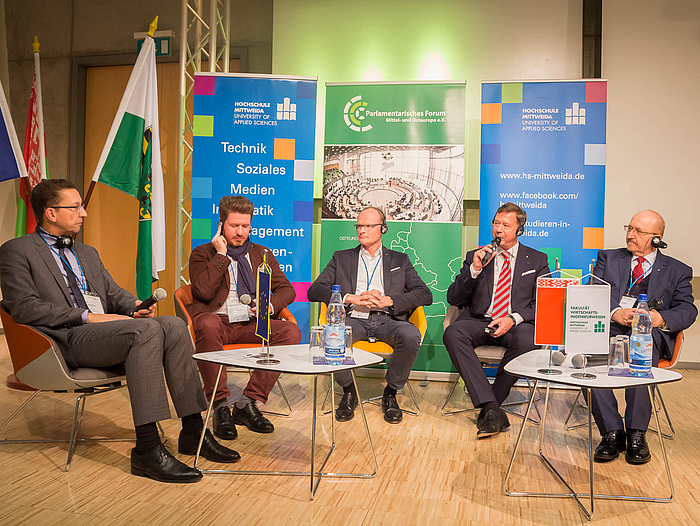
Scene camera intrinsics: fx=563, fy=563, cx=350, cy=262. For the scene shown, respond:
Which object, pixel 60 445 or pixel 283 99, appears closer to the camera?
pixel 60 445

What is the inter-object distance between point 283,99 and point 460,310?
2205mm

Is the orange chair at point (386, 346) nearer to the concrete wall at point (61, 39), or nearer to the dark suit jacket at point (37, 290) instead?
the dark suit jacket at point (37, 290)

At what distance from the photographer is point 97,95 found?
21.0ft

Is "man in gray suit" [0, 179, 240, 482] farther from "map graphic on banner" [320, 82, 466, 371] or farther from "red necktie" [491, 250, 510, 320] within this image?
"map graphic on banner" [320, 82, 466, 371]

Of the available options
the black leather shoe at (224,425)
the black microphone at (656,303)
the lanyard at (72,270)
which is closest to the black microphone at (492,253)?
the black microphone at (656,303)

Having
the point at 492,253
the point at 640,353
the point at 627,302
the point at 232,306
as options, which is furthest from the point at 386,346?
the point at 640,353

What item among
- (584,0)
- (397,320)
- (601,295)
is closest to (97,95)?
(397,320)

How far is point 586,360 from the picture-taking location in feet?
8.04

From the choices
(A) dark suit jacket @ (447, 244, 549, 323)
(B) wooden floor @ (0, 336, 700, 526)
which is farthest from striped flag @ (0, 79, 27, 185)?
(A) dark suit jacket @ (447, 244, 549, 323)

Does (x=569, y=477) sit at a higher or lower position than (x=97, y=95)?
lower

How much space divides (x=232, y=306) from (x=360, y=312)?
87cm

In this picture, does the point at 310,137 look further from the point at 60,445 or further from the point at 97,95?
the point at 97,95

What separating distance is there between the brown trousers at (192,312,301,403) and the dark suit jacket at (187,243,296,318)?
10cm

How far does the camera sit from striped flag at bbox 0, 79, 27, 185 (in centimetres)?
379
